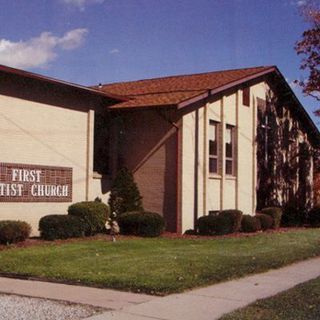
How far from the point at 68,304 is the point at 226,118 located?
52.6ft

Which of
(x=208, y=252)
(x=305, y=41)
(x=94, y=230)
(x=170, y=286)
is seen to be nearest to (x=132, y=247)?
(x=208, y=252)

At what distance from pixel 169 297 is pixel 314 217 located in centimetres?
2040

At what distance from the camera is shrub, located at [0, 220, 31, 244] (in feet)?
51.1

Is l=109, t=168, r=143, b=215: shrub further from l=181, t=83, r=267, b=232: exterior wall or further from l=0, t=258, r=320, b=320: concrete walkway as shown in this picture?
l=0, t=258, r=320, b=320: concrete walkway

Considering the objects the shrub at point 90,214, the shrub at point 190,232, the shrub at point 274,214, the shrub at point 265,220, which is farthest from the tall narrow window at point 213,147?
the shrub at point 90,214

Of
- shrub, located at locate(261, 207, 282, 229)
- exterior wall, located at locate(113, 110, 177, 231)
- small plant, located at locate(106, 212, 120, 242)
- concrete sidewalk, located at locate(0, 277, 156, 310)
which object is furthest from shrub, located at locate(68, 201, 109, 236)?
shrub, located at locate(261, 207, 282, 229)

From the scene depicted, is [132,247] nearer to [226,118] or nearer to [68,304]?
[68,304]

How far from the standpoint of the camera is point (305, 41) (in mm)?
26188

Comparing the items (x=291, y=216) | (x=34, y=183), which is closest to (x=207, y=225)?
(x=34, y=183)

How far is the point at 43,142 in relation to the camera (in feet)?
61.0

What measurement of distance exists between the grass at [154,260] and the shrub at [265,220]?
5.55 m

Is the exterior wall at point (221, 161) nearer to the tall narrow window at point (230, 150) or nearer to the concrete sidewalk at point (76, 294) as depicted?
the tall narrow window at point (230, 150)

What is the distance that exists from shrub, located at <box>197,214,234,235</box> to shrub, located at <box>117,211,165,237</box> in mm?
1755

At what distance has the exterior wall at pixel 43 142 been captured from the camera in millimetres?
17484
